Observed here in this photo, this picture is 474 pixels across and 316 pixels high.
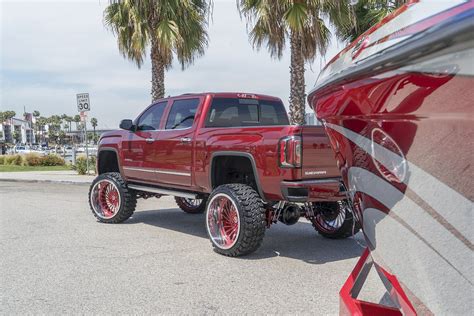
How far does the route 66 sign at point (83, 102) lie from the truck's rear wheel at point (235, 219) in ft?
36.6

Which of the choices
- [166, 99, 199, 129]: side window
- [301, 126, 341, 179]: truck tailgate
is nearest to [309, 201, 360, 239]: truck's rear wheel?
[301, 126, 341, 179]: truck tailgate

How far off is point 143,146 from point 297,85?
6894 mm

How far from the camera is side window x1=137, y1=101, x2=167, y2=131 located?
7070mm

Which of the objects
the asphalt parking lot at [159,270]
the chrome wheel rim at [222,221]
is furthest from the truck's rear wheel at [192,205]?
the chrome wheel rim at [222,221]

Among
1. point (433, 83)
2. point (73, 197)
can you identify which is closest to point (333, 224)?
point (433, 83)

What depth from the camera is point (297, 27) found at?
1184cm

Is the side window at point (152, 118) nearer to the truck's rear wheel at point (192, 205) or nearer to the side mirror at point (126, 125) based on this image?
the side mirror at point (126, 125)

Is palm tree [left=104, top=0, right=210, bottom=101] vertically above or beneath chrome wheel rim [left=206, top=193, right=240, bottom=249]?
above

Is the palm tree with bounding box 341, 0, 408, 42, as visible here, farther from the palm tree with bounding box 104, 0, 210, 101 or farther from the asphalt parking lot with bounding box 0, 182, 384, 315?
the asphalt parking lot with bounding box 0, 182, 384, 315

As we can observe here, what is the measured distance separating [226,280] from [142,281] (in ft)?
2.69

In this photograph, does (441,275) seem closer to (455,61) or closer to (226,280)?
(455,61)

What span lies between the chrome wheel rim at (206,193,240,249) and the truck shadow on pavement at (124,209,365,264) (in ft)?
1.11

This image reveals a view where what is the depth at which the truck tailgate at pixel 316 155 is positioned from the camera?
16.3ft

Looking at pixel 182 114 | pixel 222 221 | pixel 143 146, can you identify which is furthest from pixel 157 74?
pixel 222 221
